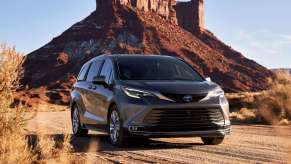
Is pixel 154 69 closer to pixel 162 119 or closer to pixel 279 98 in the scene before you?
pixel 162 119

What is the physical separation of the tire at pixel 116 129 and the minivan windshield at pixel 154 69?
0.70 meters

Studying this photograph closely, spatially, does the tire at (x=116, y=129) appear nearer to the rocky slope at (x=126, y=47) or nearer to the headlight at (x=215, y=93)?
the headlight at (x=215, y=93)

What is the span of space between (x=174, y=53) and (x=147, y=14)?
17677 millimetres

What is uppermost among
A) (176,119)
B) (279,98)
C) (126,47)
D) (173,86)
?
(173,86)

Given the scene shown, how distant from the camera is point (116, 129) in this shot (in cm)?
1005

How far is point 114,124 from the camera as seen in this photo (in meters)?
10.1

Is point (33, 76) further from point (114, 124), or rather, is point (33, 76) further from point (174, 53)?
point (114, 124)

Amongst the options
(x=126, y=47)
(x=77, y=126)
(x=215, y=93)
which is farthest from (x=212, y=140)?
(x=126, y=47)

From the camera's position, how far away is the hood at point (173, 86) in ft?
31.1

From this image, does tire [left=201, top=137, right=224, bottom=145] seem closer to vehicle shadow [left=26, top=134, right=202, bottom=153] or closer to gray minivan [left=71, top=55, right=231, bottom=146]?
gray minivan [left=71, top=55, right=231, bottom=146]

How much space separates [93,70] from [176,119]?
3390mm

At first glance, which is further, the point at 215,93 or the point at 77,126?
the point at 77,126

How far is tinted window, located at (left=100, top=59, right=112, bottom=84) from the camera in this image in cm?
1080

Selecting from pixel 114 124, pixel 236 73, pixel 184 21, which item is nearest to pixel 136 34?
pixel 236 73
